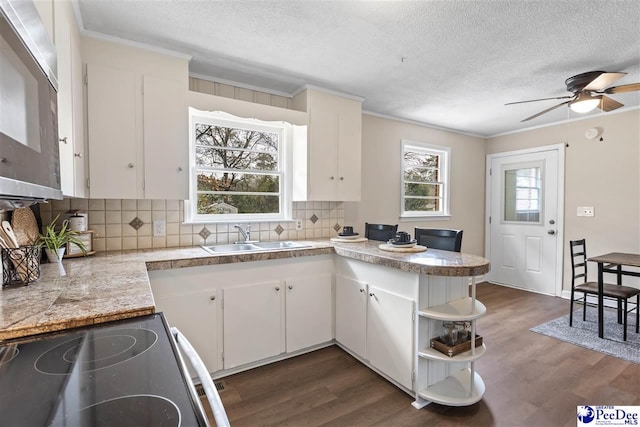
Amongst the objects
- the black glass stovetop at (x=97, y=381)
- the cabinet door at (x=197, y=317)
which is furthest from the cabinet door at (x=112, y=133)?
the black glass stovetop at (x=97, y=381)

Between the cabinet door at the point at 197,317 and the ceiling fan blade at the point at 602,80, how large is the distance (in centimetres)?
323

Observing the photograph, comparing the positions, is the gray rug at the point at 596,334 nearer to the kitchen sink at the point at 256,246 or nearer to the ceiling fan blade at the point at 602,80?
the ceiling fan blade at the point at 602,80

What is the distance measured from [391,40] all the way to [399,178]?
219cm

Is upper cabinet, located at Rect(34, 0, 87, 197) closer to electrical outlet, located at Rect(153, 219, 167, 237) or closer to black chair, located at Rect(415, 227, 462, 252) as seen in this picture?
electrical outlet, located at Rect(153, 219, 167, 237)

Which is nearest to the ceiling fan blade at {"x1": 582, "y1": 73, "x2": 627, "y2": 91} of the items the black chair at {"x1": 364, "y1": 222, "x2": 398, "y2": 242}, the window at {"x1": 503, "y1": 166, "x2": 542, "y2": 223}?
the black chair at {"x1": 364, "y1": 222, "x2": 398, "y2": 242}

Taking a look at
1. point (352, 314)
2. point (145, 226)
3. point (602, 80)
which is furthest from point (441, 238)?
point (145, 226)

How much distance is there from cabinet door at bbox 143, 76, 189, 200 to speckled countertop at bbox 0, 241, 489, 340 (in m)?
0.47

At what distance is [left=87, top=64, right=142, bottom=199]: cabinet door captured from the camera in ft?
6.73

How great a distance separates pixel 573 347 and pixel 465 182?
272 centimetres

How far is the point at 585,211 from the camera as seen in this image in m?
4.02

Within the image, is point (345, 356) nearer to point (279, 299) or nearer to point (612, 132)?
point (279, 299)

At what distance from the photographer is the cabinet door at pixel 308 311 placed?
8.13 feet

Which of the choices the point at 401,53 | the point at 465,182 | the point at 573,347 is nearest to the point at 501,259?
the point at 465,182

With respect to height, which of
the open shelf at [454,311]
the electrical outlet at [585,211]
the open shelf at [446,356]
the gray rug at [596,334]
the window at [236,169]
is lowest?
the gray rug at [596,334]
